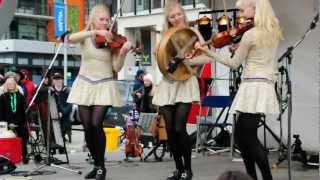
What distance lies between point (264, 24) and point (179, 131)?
143cm

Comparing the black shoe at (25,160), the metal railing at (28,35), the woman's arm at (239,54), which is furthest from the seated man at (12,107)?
the metal railing at (28,35)

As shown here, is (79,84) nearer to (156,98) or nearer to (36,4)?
(156,98)

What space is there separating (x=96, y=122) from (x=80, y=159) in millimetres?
2711

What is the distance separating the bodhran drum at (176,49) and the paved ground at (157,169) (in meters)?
1.07

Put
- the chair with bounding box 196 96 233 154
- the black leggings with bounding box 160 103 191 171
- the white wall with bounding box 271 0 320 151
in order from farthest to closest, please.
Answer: the chair with bounding box 196 96 233 154 → the white wall with bounding box 271 0 320 151 → the black leggings with bounding box 160 103 191 171

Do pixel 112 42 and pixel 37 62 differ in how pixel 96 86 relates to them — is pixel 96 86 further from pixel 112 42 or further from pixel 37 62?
pixel 37 62

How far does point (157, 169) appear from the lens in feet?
24.3

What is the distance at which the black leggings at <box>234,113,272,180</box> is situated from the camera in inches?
205

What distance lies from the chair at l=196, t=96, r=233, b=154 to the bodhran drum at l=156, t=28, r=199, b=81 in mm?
2837

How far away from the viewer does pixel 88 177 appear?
6418mm

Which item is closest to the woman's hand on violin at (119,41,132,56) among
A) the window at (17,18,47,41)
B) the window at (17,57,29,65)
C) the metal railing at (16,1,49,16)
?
the window at (17,57,29,65)

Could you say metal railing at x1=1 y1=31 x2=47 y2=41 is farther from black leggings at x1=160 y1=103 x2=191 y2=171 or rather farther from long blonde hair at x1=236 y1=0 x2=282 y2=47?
long blonde hair at x1=236 y1=0 x2=282 y2=47

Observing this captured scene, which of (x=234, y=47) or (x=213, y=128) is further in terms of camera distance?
(x=213, y=128)

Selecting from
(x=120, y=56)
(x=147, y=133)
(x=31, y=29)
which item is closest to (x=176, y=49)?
(x=120, y=56)
